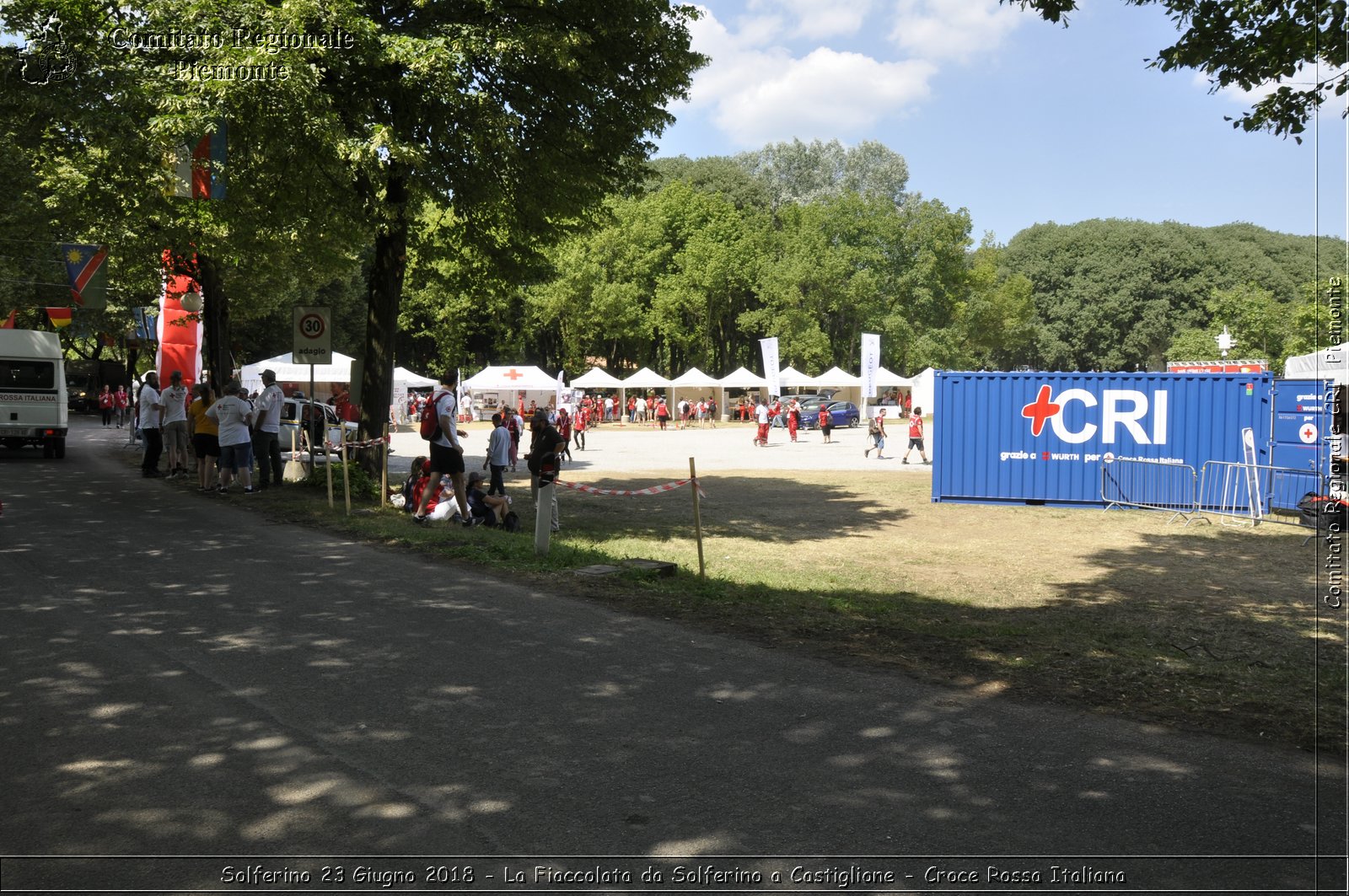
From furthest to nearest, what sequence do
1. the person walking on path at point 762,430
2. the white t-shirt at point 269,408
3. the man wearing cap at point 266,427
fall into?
1. the person walking on path at point 762,430
2. the white t-shirt at point 269,408
3. the man wearing cap at point 266,427

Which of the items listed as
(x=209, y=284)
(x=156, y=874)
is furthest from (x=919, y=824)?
(x=209, y=284)

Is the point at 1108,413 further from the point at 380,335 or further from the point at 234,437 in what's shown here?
the point at 234,437

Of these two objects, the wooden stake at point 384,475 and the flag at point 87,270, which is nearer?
the wooden stake at point 384,475

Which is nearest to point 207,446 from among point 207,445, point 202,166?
point 207,445

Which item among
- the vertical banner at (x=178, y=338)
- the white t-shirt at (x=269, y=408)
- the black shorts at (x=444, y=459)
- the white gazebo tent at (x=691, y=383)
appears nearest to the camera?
the black shorts at (x=444, y=459)

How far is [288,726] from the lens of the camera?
217 inches

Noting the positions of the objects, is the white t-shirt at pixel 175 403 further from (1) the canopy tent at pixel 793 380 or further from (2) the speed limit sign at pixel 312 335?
(1) the canopy tent at pixel 793 380

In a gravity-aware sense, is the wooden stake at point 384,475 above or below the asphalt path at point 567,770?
above

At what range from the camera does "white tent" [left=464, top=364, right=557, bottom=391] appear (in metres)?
50.5

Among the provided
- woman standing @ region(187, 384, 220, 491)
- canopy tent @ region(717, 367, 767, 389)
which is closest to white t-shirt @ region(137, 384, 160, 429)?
woman standing @ region(187, 384, 220, 491)

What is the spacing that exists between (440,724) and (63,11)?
12.7m

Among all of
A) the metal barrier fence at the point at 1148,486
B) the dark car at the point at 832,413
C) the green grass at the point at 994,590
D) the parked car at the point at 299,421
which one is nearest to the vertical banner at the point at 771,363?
the dark car at the point at 832,413

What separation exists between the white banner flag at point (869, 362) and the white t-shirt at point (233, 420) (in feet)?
116

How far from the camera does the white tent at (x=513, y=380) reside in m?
50.5
